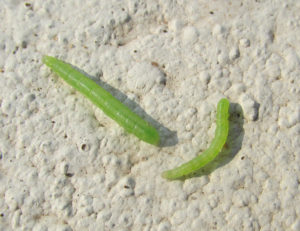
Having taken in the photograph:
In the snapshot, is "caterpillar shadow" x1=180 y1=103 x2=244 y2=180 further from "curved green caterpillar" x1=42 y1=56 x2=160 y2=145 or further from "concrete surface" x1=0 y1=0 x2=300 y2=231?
"curved green caterpillar" x1=42 y1=56 x2=160 y2=145

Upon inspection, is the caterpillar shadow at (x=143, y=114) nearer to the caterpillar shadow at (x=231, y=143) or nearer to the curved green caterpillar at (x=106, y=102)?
the curved green caterpillar at (x=106, y=102)

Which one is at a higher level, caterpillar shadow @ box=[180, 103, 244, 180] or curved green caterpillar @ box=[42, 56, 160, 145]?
curved green caterpillar @ box=[42, 56, 160, 145]

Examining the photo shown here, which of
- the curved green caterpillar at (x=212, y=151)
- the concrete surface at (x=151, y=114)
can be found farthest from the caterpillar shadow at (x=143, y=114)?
the curved green caterpillar at (x=212, y=151)

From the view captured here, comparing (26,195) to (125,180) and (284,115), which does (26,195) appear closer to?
(125,180)

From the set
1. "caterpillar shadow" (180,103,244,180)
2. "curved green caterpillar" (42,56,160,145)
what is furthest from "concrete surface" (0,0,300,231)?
"curved green caterpillar" (42,56,160,145)

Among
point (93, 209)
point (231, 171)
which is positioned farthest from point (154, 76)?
point (93, 209)

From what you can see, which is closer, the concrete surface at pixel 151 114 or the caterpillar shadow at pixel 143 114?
the concrete surface at pixel 151 114

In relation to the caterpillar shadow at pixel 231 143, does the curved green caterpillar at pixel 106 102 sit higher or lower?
higher
